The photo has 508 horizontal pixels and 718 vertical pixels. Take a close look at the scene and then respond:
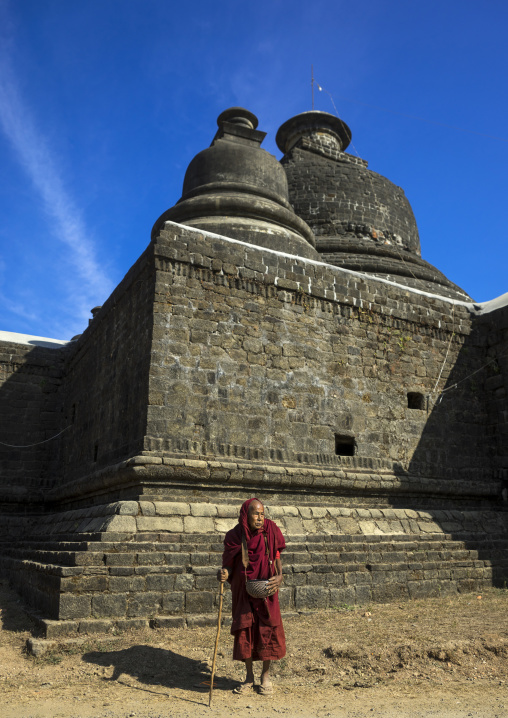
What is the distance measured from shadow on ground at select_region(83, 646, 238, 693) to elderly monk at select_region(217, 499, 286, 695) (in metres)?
0.36

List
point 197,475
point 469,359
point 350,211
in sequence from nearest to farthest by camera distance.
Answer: point 197,475
point 469,359
point 350,211

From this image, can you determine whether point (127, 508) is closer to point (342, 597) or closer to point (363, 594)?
point (342, 597)

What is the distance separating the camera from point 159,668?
16.4ft

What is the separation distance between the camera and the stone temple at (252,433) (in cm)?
690

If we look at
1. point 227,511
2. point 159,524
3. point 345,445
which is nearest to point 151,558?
point 159,524

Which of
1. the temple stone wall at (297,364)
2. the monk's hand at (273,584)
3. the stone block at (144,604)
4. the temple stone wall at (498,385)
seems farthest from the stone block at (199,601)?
the temple stone wall at (498,385)

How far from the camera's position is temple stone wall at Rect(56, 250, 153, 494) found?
27.3ft

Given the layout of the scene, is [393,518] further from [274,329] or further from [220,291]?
[220,291]

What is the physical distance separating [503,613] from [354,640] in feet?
7.30

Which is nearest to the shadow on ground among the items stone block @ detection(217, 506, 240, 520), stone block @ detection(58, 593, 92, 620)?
stone block @ detection(58, 593, 92, 620)

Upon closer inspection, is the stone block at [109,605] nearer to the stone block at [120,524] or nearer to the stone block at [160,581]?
the stone block at [160,581]

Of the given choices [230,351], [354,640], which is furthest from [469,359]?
[354,640]

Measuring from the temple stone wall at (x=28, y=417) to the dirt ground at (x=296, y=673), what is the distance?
6.27 m

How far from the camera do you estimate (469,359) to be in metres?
11.0
